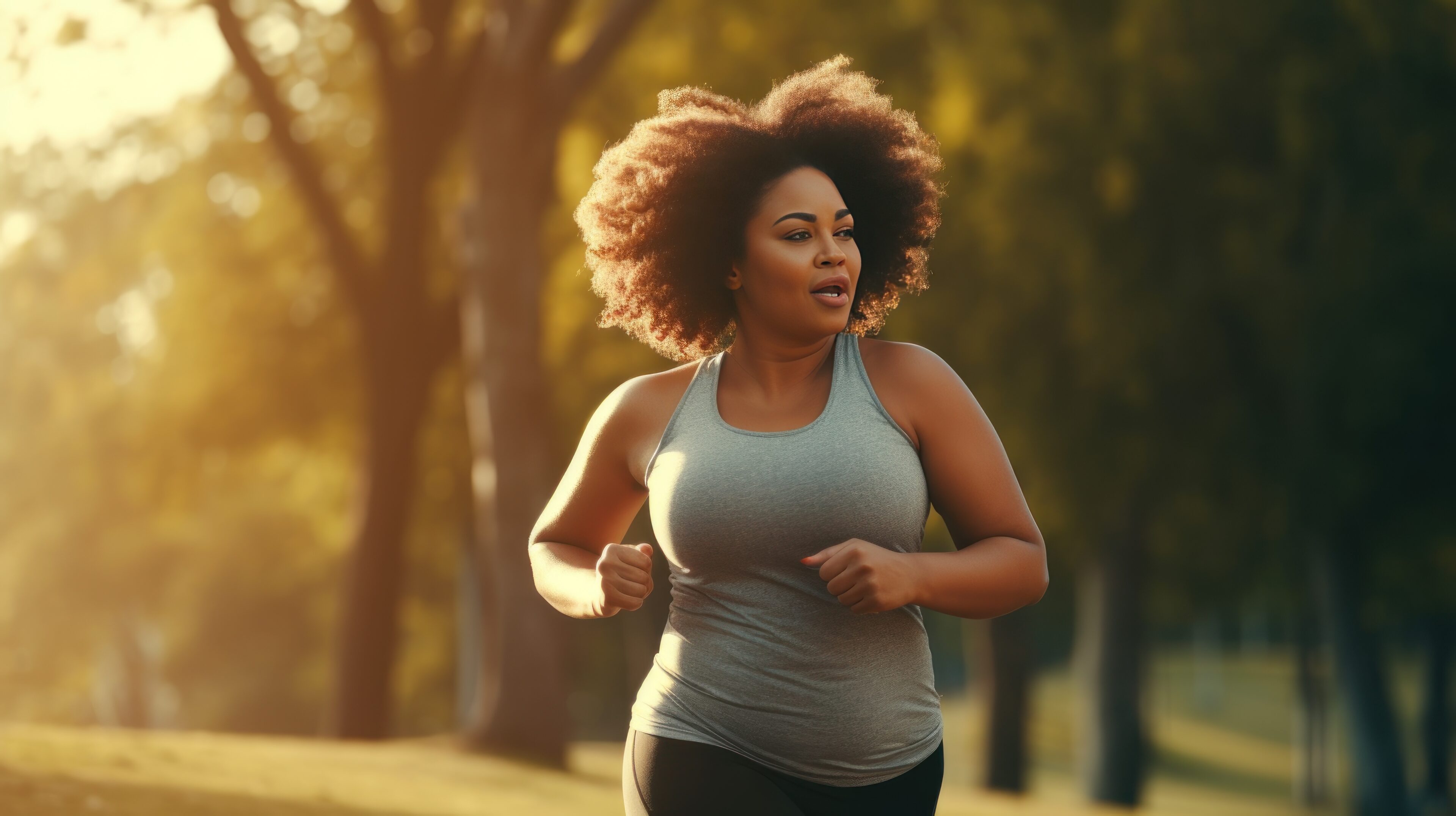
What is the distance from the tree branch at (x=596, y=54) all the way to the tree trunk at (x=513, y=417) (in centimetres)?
29

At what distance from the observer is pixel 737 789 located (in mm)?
2869

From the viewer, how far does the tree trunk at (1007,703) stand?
1983 centimetres

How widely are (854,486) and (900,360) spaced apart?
326 mm

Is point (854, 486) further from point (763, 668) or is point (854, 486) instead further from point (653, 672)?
point (653, 672)

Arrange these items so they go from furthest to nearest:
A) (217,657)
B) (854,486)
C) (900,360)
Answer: (217,657)
(900,360)
(854,486)

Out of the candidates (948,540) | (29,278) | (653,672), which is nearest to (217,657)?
(29,278)

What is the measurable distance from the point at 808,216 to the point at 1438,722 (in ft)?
94.9

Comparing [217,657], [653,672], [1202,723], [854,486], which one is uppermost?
[854,486]

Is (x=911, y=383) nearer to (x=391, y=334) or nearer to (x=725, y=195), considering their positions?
(x=725, y=195)

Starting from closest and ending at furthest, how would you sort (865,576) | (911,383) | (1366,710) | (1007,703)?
(865,576), (911,383), (1366,710), (1007,703)

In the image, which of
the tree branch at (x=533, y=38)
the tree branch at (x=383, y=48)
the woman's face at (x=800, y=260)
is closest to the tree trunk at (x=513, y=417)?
the tree branch at (x=533, y=38)

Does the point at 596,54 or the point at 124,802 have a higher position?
the point at 596,54

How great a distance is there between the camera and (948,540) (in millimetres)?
19891

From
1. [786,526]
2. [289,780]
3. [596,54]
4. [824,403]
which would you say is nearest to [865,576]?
[786,526]
